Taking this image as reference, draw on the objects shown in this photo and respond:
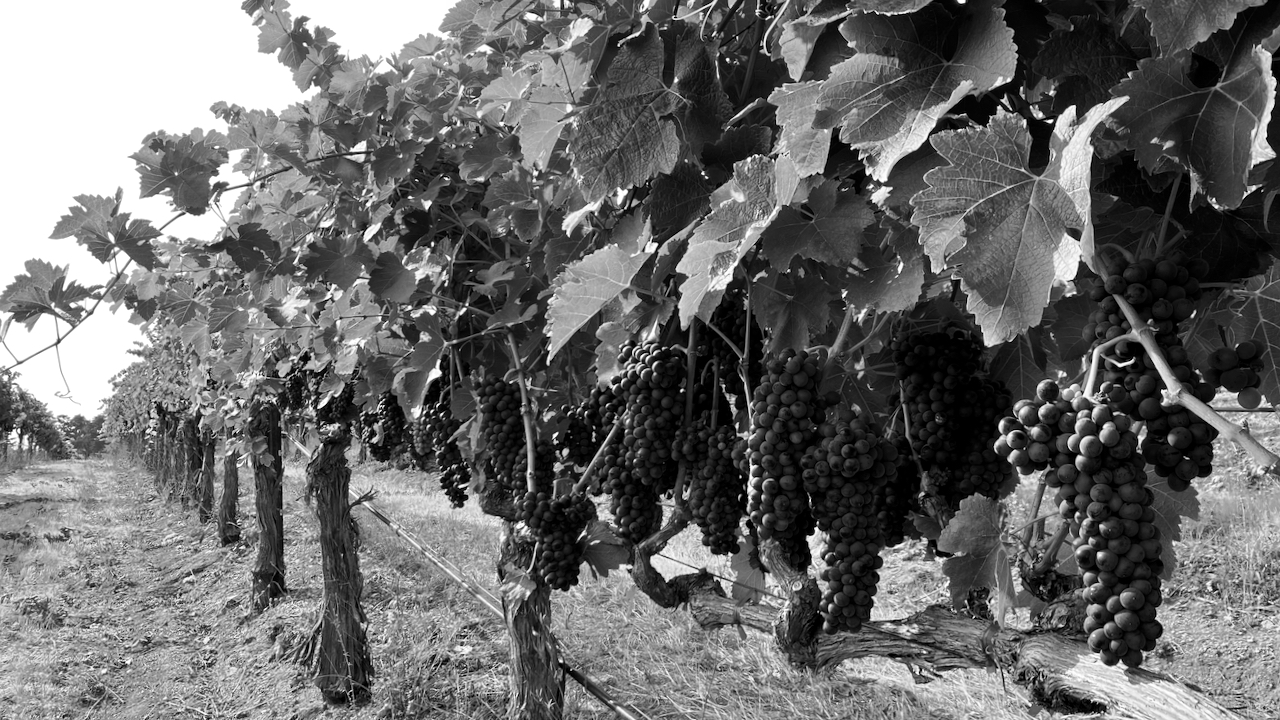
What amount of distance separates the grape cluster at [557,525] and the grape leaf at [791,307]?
3.50 ft

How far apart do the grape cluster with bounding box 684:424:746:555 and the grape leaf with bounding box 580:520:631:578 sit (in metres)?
0.82

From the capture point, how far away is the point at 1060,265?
85 centimetres

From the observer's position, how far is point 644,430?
1.81 meters

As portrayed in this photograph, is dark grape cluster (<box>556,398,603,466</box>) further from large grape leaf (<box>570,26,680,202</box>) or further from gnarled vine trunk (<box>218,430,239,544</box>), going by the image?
gnarled vine trunk (<box>218,430,239,544</box>)

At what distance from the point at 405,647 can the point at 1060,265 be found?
740 cm

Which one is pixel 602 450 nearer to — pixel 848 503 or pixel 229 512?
pixel 848 503

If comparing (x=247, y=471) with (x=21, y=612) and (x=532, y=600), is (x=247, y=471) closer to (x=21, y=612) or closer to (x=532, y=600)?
(x=21, y=612)

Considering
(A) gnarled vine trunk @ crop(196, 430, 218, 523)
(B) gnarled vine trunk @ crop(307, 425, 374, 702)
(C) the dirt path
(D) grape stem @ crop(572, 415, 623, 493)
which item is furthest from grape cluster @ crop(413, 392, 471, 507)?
(A) gnarled vine trunk @ crop(196, 430, 218, 523)

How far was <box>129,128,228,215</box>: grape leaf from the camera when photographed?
2.34 meters

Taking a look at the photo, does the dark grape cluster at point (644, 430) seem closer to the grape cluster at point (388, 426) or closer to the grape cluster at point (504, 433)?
the grape cluster at point (504, 433)

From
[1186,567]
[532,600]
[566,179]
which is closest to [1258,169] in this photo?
[566,179]

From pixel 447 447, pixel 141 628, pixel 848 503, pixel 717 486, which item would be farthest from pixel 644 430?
pixel 141 628

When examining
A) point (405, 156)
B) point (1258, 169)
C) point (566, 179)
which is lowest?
point (1258, 169)

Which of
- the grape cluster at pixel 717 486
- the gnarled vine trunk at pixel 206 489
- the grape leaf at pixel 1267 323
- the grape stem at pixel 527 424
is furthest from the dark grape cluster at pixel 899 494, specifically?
the gnarled vine trunk at pixel 206 489
